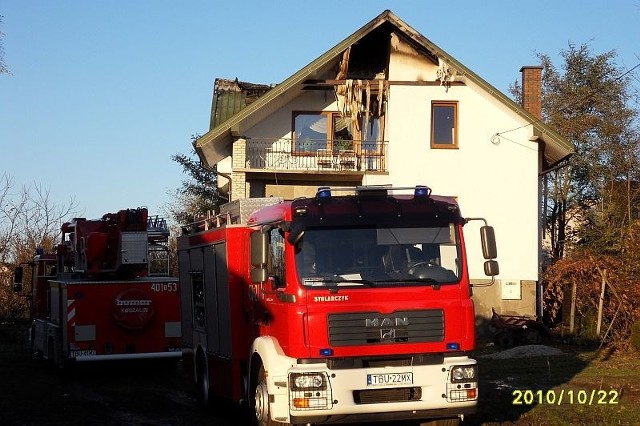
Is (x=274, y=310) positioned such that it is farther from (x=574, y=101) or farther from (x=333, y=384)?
(x=574, y=101)

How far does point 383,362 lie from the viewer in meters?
10.8

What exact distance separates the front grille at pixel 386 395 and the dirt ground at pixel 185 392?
79.7 inches

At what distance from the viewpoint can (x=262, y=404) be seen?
1127cm

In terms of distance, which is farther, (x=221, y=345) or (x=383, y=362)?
(x=221, y=345)

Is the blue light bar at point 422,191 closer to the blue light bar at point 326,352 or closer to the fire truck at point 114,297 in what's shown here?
the blue light bar at point 326,352

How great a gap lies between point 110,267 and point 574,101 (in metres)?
25.9

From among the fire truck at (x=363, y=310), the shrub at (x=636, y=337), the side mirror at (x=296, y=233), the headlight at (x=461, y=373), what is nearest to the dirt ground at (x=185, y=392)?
the shrub at (x=636, y=337)

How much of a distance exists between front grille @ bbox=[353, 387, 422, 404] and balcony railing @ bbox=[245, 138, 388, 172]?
20056mm

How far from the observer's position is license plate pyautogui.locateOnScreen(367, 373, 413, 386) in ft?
34.8

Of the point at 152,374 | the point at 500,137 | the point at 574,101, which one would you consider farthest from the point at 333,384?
the point at 574,101

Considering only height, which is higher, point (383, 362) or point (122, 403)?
point (383, 362)
